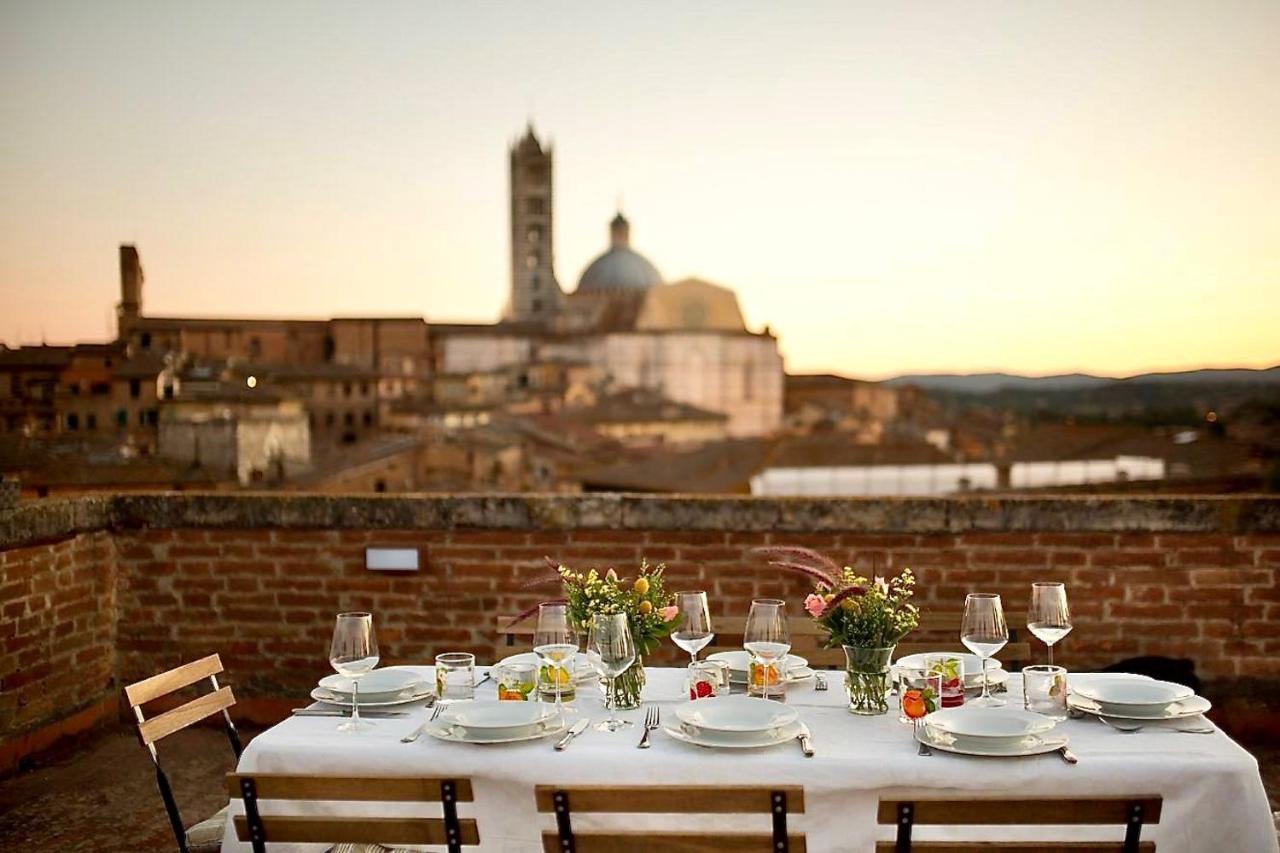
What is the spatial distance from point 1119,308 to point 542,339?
4619cm

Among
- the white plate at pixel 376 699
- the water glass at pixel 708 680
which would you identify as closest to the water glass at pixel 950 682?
the water glass at pixel 708 680

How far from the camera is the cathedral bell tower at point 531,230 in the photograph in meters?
96.9

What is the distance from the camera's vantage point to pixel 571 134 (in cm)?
8656

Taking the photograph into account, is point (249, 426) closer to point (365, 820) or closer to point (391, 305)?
point (365, 820)

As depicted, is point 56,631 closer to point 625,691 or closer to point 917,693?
point 625,691

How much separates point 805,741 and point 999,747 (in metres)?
0.38

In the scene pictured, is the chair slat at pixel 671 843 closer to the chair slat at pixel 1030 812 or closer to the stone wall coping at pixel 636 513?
the chair slat at pixel 1030 812

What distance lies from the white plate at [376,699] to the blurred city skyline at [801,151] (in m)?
9.70

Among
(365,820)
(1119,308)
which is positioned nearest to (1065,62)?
(1119,308)

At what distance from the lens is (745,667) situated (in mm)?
3129

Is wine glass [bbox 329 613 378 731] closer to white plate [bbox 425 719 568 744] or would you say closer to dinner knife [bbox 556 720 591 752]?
white plate [bbox 425 719 568 744]

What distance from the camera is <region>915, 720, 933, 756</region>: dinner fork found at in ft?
7.87

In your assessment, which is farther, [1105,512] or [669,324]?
[669,324]

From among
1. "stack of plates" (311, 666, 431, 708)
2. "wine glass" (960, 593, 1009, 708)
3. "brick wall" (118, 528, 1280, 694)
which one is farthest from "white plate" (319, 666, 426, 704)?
"brick wall" (118, 528, 1280, 694)
